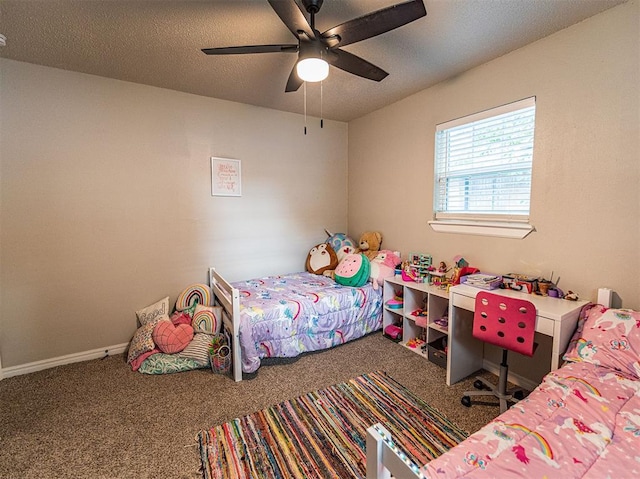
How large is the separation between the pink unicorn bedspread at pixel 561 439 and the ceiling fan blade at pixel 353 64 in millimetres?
1957

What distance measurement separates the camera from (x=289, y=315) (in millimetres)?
2580

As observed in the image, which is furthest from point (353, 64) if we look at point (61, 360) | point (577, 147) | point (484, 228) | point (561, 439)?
point (61, 360)

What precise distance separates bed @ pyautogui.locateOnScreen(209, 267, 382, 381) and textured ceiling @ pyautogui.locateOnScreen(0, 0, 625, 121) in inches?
71.6

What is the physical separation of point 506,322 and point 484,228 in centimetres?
94

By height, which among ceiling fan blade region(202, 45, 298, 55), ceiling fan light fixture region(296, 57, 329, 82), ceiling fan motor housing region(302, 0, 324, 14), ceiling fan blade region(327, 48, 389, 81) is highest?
ceiling fan motor housing region(302, 0, 324, 14)

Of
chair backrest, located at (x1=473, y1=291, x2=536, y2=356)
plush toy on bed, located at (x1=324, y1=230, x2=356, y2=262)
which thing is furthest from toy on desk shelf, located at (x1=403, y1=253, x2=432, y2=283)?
chair backrest, located at (x1=473, y1=291, x2=536, y2=356)

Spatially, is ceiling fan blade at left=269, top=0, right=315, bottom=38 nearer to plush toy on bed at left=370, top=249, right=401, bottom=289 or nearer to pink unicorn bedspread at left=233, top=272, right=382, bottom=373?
pink unicorn bedspread at left=233, top=272, right=382, bottom=373

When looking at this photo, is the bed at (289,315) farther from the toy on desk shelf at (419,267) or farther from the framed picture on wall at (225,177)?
the framed picture on wall at (225,177)

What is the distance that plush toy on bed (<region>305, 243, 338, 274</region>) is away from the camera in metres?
3.63

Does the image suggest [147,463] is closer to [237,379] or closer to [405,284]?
[237,379]

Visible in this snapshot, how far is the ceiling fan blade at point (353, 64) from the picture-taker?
172 cm

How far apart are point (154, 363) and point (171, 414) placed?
0.65m

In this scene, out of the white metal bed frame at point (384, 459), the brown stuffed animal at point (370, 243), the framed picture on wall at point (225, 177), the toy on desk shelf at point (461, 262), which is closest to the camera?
the white metal bed frame at point (384, 459)

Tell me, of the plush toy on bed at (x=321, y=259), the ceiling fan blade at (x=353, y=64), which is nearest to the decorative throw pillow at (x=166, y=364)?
the plush toy on bed at (x=321, y=259)
